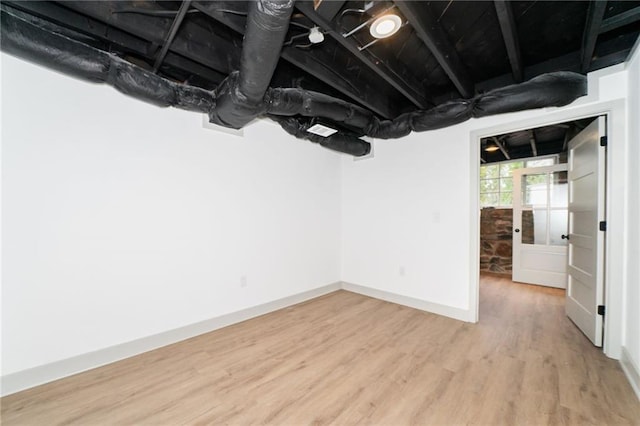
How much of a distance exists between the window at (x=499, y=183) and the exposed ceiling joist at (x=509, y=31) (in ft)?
12.7

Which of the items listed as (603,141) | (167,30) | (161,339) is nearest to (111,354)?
(161,339)

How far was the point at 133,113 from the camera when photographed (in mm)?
2205

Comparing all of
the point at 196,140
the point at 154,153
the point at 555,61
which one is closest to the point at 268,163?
the point at 196,140

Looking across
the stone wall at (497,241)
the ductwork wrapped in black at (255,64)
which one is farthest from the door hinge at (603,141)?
the stone wall at (497,241)

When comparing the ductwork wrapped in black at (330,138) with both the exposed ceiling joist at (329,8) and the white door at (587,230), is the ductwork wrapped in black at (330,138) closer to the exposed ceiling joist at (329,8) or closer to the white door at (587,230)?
the exposed ceiling joist at (329,8)

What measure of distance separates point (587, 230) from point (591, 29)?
6.10 feet

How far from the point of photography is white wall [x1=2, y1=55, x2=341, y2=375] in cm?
175

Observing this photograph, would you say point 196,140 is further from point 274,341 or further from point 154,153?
point 274,341

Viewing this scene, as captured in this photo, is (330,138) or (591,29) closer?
(591,29)

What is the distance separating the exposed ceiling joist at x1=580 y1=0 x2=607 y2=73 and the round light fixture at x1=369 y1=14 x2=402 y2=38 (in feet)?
3.87

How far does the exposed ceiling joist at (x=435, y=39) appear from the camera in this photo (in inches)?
61.4

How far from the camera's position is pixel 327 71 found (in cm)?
219

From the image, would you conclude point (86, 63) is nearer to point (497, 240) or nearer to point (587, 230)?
point (587, 230)

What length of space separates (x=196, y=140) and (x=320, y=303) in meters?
2.58
